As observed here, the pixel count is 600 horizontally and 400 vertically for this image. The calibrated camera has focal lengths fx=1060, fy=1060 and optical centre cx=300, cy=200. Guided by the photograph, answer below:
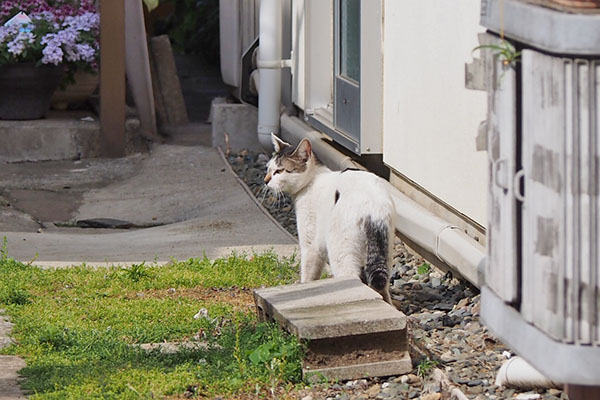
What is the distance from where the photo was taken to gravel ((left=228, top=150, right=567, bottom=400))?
145 inches

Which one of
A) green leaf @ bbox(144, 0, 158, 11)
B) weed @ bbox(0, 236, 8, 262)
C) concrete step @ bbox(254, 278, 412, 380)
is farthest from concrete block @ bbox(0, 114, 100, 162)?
concrete step @ bbox(254, 278, 412, 380)

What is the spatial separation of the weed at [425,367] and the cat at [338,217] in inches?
24.2

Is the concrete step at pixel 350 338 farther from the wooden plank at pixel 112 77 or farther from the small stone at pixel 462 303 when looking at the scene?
the wooden plank at pixel 112 77

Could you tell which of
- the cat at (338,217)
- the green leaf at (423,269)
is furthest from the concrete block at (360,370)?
the green leaf at (423,269)

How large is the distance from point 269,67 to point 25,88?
2798mm

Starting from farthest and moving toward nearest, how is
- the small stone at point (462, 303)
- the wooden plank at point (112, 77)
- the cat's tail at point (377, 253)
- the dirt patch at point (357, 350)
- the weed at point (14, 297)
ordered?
1. the wooden plank at point (112, 77)
2. the weed at point (14, 297)
3. the small stone at point (462, 303)
4. the cat's tail at point (377, 253)
5. the dirt patch at point (357, 350)

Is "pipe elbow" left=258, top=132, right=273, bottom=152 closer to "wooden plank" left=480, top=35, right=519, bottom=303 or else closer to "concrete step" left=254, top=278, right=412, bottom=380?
"concrete step" left=254, top=278, right=412, bottom=380

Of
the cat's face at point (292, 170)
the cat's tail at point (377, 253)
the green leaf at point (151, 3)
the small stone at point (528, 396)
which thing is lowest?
the small stone at point (528, 396)

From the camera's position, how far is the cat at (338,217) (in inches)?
180

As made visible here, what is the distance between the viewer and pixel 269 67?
8.78 meters

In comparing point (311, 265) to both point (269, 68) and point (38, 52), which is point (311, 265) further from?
point (38, 52)

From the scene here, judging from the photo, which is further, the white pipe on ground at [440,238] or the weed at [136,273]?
the weed at [136,273]

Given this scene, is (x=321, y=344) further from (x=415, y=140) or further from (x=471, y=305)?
(x=415, y=140)

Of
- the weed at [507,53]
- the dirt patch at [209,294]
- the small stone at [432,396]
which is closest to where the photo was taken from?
the weed at [507,53]
